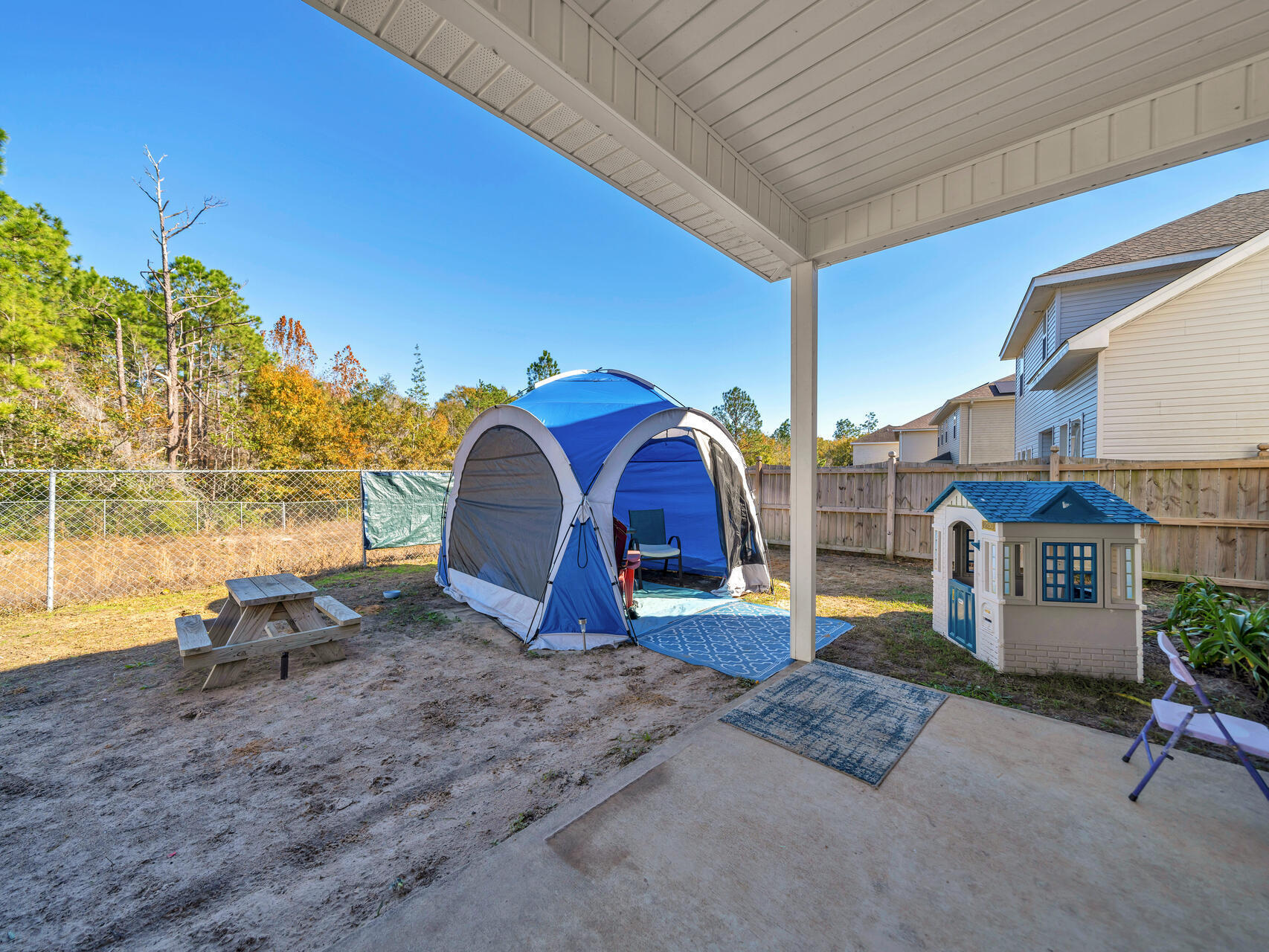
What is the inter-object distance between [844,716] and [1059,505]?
2.03 meters

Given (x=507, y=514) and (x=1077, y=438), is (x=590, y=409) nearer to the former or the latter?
(x=507, y=514)

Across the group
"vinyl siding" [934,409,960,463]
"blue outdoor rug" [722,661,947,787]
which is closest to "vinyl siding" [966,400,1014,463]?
"vinyl siding" [934,409,960,463]

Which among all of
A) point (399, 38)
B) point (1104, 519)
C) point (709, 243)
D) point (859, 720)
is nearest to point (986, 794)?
point (859, 720)

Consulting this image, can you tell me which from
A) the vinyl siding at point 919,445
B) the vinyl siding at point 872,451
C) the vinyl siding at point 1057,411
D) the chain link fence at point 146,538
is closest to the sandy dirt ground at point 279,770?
the chain link fence at point 146,538

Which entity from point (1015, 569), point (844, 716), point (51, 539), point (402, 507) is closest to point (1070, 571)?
point (1015, 569)

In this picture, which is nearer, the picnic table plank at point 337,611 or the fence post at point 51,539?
the picnic table plank at point 337,611

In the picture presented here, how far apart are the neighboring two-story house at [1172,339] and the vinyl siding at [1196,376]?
1cm

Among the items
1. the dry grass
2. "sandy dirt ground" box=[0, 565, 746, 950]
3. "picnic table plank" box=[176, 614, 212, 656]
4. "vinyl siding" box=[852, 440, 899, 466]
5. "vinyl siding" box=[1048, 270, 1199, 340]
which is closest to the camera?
"sandy dirt ground" box=[0, 565, 746, 950]

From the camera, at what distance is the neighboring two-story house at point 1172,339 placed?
644cm

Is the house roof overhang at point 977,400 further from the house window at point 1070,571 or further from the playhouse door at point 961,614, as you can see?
the house window at point 1070,571

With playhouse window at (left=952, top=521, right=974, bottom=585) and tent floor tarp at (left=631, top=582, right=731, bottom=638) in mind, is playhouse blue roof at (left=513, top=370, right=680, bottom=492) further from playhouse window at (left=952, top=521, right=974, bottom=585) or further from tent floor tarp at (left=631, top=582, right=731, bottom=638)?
playhouse window at (left=952, top=521, right=974, bottom=585)

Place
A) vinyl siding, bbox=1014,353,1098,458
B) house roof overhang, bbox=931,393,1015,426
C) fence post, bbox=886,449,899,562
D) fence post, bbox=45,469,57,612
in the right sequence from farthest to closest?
house roof overhang, bbox=931,393,1015,426
vinyl siding, bbox=1014,353,1098,458
fence post, bbox=886,449,899,562
fence post, bbox=45,469,57,612

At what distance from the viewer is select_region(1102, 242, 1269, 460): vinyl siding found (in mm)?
6410

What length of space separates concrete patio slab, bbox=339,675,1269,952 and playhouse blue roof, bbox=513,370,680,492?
8.49 feet
